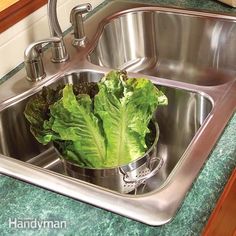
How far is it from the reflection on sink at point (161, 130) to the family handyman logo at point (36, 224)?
0.37 meters

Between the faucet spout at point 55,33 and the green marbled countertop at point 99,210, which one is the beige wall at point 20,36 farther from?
the green marbled countertop at point 99,210

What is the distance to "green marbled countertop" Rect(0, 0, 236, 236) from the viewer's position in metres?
0.73

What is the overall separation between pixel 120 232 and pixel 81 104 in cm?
31

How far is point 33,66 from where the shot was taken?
45.0 inches

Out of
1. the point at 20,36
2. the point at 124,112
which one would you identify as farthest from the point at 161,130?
the point at 20,36

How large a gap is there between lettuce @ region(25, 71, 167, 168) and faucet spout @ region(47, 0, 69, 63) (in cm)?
26

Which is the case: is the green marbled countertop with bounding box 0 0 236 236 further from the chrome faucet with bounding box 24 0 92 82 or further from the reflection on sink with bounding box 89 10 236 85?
the reflection on sink with bounding box 89 10 236 85

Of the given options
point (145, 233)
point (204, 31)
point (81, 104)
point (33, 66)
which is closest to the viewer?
point (145, 233)

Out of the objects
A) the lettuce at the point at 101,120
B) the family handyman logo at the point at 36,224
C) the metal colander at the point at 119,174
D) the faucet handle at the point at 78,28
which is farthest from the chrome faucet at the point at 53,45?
the family handyman logo at the point at 36,224

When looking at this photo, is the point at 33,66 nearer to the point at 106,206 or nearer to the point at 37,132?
the point at 37,132

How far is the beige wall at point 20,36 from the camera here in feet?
3.91

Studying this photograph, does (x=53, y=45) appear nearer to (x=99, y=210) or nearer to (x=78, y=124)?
(x=78, y=124)

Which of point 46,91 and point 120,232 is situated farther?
point 46,91

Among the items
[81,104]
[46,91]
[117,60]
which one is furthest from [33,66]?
[117,60]
